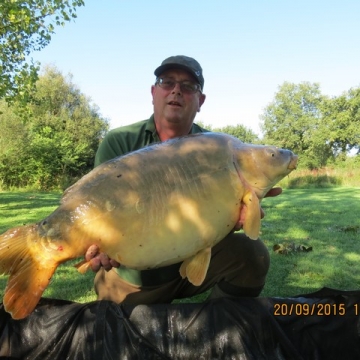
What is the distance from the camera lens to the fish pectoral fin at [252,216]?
1297 mm

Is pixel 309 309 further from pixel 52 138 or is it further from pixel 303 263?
pixel 52 138

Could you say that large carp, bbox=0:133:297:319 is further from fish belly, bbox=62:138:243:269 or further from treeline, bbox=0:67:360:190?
treeline, bbox=0:67:360:190

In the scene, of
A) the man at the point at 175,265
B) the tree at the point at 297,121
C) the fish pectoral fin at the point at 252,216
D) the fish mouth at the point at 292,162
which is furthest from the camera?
the tree at the point at 297,121

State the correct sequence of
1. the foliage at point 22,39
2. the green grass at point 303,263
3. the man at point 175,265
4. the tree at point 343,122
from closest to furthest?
the man at point 175,265, the green grass at point 303,263, the foliage at point 22,39, the tree at point 343,122

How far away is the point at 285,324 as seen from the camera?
5.13ft

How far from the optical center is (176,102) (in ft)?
5.99

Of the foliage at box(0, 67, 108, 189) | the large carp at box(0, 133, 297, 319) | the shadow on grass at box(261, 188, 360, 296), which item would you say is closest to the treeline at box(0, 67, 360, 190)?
the foliage at box(0, 67, 108, 189)

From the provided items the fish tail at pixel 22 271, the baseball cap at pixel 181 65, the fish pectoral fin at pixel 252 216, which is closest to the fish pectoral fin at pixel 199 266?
the fish pectoral fin at pixel 252 216

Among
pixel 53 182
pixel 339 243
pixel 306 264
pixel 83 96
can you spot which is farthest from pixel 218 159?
pixel 83 96

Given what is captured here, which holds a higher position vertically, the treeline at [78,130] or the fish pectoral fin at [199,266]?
the treeline at [78,130]

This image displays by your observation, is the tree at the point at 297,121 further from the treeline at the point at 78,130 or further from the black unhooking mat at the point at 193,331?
the black unhooking mat at the point at 193,331

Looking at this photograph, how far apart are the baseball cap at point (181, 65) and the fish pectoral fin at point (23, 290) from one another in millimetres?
1033

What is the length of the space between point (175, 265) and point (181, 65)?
0.84m

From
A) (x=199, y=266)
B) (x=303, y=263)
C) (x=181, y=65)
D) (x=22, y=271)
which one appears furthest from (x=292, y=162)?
(x=303, y=263)
